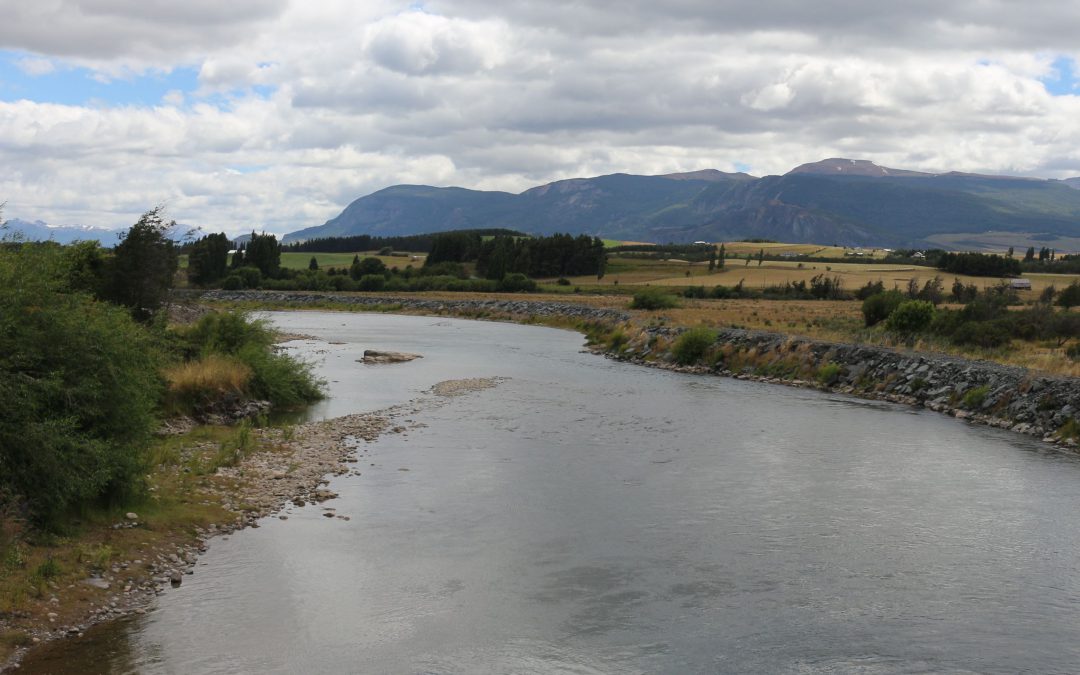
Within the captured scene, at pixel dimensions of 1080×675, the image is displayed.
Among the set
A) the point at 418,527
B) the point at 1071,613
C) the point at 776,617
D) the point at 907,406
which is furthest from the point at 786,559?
the point at 907,406

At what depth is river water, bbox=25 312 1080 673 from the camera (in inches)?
554

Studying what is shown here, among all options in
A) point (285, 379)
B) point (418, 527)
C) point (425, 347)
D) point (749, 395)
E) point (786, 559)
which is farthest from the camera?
point (425, 347)

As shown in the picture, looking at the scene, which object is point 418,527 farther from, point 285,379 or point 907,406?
point 907,406

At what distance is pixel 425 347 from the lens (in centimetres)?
6644

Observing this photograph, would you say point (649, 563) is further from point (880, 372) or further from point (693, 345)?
point (693, 345)

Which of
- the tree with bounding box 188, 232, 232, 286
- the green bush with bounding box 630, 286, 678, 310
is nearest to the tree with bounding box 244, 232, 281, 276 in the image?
the tree with bounding box 188, 232, 232, 286

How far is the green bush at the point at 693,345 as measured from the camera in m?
53.9

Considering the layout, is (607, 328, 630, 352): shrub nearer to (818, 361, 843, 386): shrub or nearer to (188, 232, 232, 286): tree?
(818, 361, 843, 386): shrub

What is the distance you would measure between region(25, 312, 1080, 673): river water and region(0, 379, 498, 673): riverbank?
50 centimetres

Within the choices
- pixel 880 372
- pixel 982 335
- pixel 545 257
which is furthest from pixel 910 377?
pixel 545 257

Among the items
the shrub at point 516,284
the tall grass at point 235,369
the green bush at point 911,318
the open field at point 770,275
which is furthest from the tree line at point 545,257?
the tall grass at point 235,369

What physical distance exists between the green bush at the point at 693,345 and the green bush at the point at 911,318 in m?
11.1

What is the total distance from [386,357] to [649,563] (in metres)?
39.7

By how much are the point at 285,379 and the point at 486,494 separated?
54.7ft
